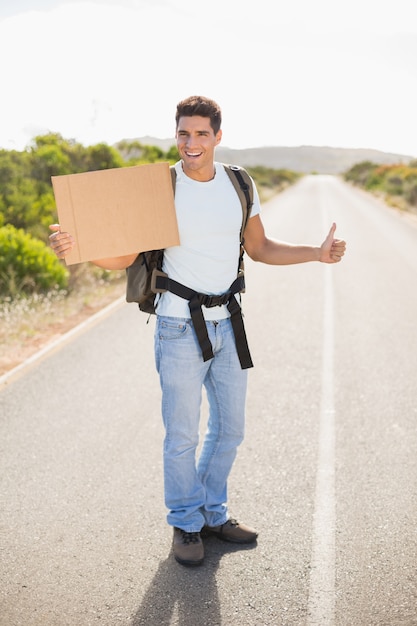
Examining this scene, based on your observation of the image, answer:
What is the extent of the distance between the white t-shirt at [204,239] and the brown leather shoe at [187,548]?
1134 mm

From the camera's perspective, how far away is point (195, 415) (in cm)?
311

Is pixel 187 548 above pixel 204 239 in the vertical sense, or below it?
below

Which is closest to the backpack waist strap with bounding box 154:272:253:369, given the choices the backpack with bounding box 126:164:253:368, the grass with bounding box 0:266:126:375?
the backpack with bounding box 126:164:253:368

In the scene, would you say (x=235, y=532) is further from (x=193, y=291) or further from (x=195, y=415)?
(x=193, y=291)

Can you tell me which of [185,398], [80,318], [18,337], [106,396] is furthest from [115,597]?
[80,318]

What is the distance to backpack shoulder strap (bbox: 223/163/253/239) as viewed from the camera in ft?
9.99

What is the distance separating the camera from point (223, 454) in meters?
3.32

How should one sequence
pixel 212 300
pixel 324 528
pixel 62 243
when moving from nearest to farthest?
pixel 62 243, pixel 212 300, pixel 324 528

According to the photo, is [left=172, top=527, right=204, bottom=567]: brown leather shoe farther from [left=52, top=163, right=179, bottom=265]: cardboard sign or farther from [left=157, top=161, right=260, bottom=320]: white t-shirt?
[left=52, top=163, right=179, bottom=265]: cardboard sign

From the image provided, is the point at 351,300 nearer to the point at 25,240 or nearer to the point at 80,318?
the point at 80,318

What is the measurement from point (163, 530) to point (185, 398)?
0.92 metres

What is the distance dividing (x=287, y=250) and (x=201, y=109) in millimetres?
Answer: 888

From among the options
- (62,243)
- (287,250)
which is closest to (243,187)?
(287,250)

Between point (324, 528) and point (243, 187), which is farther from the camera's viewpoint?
point (324, 528)
